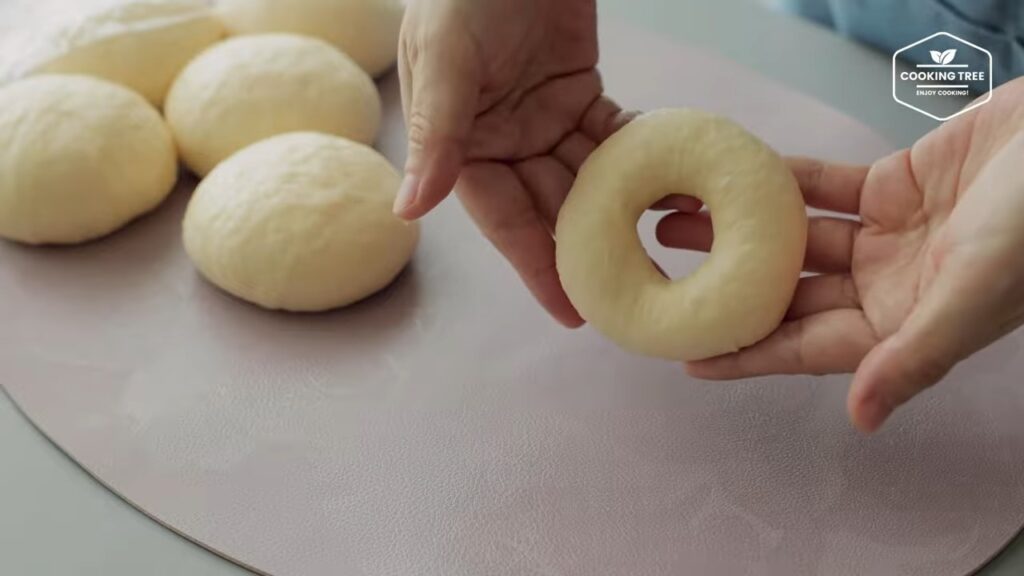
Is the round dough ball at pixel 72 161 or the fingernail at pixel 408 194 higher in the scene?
the fingernail at pixel 408 194

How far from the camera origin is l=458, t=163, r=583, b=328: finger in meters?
1.01

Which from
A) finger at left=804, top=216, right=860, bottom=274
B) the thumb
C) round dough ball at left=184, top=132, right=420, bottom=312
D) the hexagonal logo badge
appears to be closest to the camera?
the thumb

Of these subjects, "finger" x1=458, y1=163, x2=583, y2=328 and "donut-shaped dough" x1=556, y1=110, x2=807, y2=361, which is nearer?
"donut-shaped dough" x1=556, y1=110, x2=807, y2=361

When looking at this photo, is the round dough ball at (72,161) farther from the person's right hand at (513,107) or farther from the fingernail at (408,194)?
the fingernail at (408,194)

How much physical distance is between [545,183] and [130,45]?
0.67 meters

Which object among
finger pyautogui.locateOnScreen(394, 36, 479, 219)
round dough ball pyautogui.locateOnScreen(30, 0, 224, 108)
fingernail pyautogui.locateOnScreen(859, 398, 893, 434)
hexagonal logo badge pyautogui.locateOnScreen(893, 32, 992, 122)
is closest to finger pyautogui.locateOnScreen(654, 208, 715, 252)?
finger pyautogui.locateOnScreen(394, 36, 479, 219)

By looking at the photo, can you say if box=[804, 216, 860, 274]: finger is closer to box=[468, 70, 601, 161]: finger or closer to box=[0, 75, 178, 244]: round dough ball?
box=[468, 70, 601, 161]: finger

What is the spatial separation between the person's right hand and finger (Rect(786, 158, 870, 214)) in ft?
0.63

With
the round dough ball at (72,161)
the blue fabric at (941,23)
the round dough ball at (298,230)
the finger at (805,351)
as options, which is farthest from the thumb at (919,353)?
the round dough ball at (72,161)

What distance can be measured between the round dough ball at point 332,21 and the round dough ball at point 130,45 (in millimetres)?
67

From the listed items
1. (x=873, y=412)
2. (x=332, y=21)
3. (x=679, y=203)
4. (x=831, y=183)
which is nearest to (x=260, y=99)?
(x=332, y=21)

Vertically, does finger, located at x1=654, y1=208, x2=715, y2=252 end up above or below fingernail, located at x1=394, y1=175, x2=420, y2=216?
below

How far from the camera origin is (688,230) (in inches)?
41.4

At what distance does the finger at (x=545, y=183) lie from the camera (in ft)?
3.37
